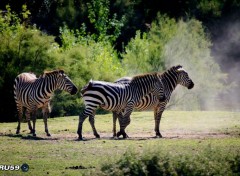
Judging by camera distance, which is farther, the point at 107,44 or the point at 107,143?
the point at 107,44

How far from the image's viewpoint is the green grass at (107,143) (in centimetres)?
1610

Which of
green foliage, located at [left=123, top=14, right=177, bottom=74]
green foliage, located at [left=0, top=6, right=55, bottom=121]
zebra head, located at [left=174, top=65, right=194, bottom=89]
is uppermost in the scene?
green foliage, located at [left=123, top=14, right=177, bottom=74]

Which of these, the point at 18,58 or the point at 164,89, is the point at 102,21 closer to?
the point at 18,58

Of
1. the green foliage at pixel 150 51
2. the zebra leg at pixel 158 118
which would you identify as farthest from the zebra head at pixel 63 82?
the green foliage at pixel 150 51

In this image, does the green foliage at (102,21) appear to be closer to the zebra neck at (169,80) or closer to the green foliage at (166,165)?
the zebra neck at (169,80)

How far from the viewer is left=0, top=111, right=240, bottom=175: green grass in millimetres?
16100

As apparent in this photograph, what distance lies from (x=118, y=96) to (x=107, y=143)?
2.05 metres

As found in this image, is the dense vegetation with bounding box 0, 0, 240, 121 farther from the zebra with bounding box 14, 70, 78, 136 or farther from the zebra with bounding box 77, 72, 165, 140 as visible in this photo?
the zebra with bounding box 77, 72, 165, 140

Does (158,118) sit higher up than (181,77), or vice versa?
(181,77)

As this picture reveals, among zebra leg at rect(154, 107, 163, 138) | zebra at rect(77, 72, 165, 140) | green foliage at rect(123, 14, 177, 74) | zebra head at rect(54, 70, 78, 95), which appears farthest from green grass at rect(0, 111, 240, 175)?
green foliage at rect(123, 14, 177, 74)

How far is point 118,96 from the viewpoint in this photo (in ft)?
70.0

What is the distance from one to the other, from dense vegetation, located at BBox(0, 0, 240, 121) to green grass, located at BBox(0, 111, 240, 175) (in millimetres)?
5101

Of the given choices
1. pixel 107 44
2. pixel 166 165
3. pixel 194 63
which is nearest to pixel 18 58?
pixel 194 63

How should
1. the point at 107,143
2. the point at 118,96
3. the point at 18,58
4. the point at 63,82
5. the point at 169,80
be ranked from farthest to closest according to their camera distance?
the point at 18,58 < the point at 169,80 < the point at 63,82 < the point at 118,96 < the point at 107,143
